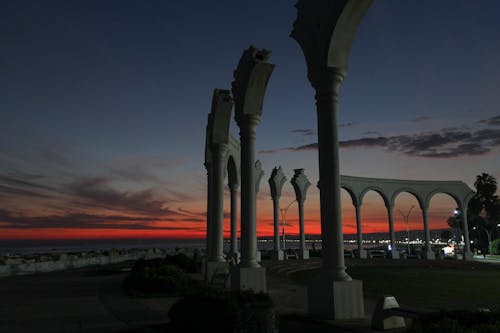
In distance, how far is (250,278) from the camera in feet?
46.5

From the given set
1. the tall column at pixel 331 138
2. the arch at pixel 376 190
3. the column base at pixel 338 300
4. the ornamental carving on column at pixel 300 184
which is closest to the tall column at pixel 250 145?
the tall column at pixel 331 138

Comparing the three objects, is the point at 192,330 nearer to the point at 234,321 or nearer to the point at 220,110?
the point at 234,321

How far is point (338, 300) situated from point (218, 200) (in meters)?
11.5

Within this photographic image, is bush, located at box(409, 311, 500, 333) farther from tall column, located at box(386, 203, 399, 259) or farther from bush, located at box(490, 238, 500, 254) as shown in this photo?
bush, located at box(490, 238, 500, 254)

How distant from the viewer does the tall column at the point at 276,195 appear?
38188 millimetres

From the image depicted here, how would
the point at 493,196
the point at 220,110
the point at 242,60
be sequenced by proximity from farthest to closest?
1. the point at 493,196
2. the point at 220,110
3. the point at 242,60

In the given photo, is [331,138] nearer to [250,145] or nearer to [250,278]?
[250,145]

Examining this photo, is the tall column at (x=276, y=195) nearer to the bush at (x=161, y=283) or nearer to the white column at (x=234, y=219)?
the white column at (x=234, y=219)

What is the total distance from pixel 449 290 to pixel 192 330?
1379cm

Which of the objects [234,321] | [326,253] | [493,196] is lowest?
[234,321]

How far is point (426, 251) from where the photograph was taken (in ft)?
136

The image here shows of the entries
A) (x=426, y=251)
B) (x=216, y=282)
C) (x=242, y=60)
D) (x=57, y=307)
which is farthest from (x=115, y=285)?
(x=426, y=251)

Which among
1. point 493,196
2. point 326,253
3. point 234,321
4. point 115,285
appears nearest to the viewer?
point 234,321

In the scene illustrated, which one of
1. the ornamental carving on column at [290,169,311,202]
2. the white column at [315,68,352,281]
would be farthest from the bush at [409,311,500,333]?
the ornamental carving on column at [290,169,311,202]
